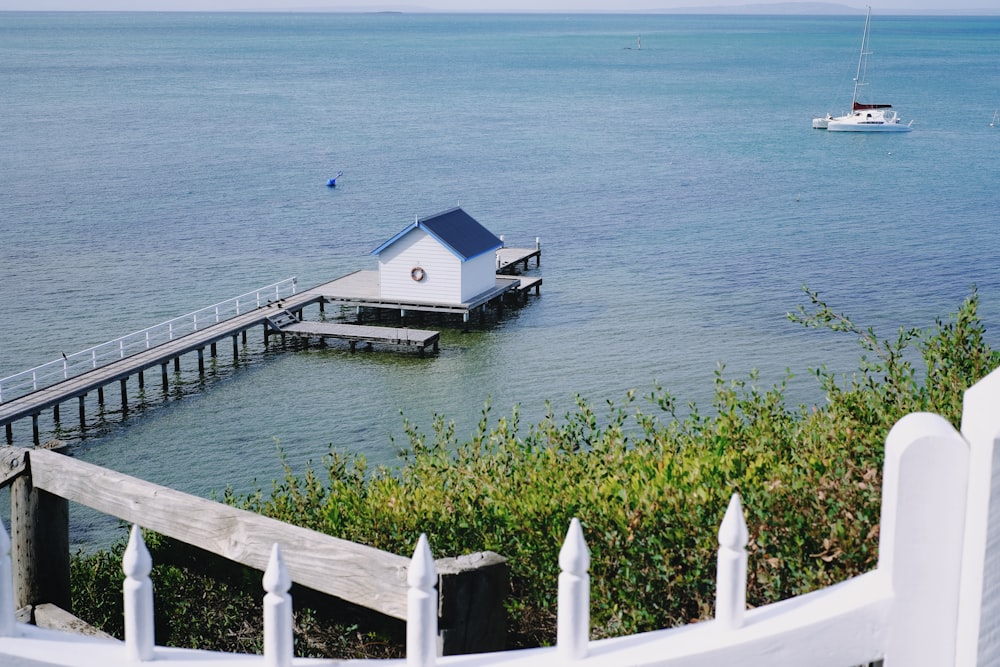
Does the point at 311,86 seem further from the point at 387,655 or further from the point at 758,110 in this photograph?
the point at 387,655

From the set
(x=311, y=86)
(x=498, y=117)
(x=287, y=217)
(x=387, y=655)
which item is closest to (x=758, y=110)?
(x=498, y=117)

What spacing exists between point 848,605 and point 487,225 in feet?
195

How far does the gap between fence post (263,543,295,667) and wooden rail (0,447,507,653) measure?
1.87 metres


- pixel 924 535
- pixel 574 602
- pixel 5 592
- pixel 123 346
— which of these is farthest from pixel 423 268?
pixel 924 535

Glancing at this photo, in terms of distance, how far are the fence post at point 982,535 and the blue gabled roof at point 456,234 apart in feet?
130

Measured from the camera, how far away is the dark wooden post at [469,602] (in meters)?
4.40

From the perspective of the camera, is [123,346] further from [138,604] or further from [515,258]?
[138,604]

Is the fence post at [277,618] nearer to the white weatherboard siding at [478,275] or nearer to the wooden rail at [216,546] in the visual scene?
the wooden rail at [216,546]

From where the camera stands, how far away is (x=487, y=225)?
61.5 metres

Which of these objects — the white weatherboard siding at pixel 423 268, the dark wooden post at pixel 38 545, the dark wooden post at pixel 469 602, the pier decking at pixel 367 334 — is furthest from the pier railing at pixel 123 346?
the dark wooden post at pixel 469 602

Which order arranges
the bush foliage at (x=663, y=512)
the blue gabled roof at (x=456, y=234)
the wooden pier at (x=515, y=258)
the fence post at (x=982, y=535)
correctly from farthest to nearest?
the wooden pier at (x=515, y=258) → the blue gabled roof at (x=456, y=234) → the bush foliage at (x=663, y=512) → the fence post at (x=982, y=535)

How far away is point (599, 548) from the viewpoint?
5.82 m

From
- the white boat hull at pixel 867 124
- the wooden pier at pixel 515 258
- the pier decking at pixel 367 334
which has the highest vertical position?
the white boat hull at pixel 867 124

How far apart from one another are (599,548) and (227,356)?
115 ft
